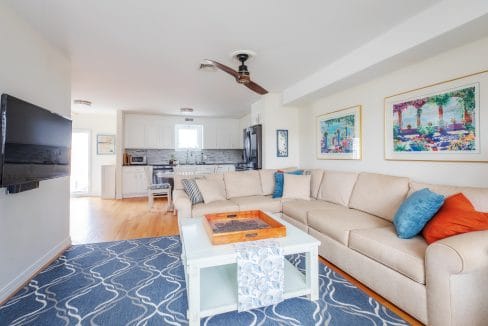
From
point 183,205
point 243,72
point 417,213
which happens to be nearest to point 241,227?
point 183,205

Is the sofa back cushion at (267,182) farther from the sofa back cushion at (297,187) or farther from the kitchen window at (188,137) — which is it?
the kitchen window at (188,137)

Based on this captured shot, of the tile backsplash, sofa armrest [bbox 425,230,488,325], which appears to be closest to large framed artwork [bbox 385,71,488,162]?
sofa armrest [bbox 425,230,488,325]

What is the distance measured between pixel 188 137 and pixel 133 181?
1943 millimetres

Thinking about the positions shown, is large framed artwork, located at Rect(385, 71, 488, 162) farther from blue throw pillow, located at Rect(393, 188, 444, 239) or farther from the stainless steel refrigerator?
the stainless steel refrigerator

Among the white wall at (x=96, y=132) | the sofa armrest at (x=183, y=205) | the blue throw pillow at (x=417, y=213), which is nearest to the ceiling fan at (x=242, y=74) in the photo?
the sofa armrest at (x=183, y=205)

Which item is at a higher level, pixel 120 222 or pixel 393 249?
pixel 393 249

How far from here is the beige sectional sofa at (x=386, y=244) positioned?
139 cm

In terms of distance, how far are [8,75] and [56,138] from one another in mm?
659

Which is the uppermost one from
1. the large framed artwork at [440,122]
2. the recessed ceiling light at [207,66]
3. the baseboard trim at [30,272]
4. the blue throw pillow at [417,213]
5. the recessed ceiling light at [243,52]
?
the recessed ceiling light at [207,66]

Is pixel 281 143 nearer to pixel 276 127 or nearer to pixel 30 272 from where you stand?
pixel 276 127

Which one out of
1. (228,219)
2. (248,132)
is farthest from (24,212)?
(248,132)

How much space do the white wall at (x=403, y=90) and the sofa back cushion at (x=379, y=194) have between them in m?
0.29

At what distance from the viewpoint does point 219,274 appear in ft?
6.49

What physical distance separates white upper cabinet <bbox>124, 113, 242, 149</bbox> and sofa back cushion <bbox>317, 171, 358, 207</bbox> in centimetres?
440
